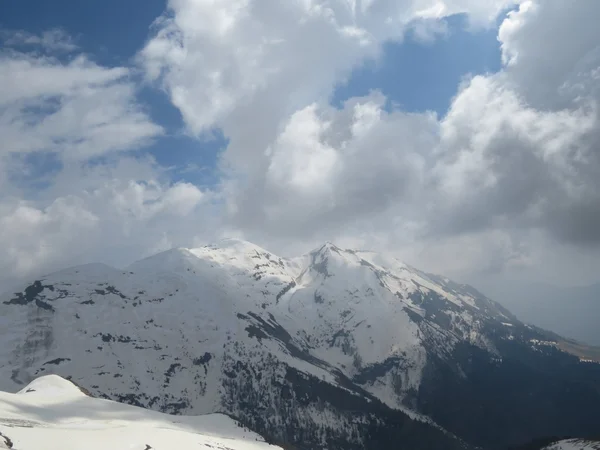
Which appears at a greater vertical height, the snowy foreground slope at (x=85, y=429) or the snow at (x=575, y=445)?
the snowy foreground slope at (x=85, y=429)

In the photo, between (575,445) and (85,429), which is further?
(575,445)

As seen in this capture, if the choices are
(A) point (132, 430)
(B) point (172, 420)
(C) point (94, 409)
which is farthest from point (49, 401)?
(A) point (132, 430)

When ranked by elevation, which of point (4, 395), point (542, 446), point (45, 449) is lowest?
point (542, 446)

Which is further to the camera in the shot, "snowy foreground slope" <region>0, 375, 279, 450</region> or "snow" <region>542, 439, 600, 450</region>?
"snow" <region>542, 439, 600, 450</region>

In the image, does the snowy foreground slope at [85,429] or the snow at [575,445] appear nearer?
the snowy foreground slope at [85,429]

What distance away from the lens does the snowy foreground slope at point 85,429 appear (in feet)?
355

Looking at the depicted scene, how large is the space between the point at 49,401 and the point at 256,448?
7560cm

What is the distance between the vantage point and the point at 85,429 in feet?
430

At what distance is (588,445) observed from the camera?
547 ft

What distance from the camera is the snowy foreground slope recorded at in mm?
108125

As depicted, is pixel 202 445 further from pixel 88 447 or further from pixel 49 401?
pixel 49 401

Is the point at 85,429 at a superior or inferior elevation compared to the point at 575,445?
superior

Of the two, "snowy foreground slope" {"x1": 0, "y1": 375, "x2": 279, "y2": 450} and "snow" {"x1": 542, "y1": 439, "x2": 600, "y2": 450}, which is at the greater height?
"snowy foreground slope" {"x1": 0, "y1": 375, "x2": 279, "y2": 450}

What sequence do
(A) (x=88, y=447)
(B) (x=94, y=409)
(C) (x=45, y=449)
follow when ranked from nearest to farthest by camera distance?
1. (C) (x=45, y=449)
2. (A) (x=88, y=447)
3. (B) (x=94, y=409)
